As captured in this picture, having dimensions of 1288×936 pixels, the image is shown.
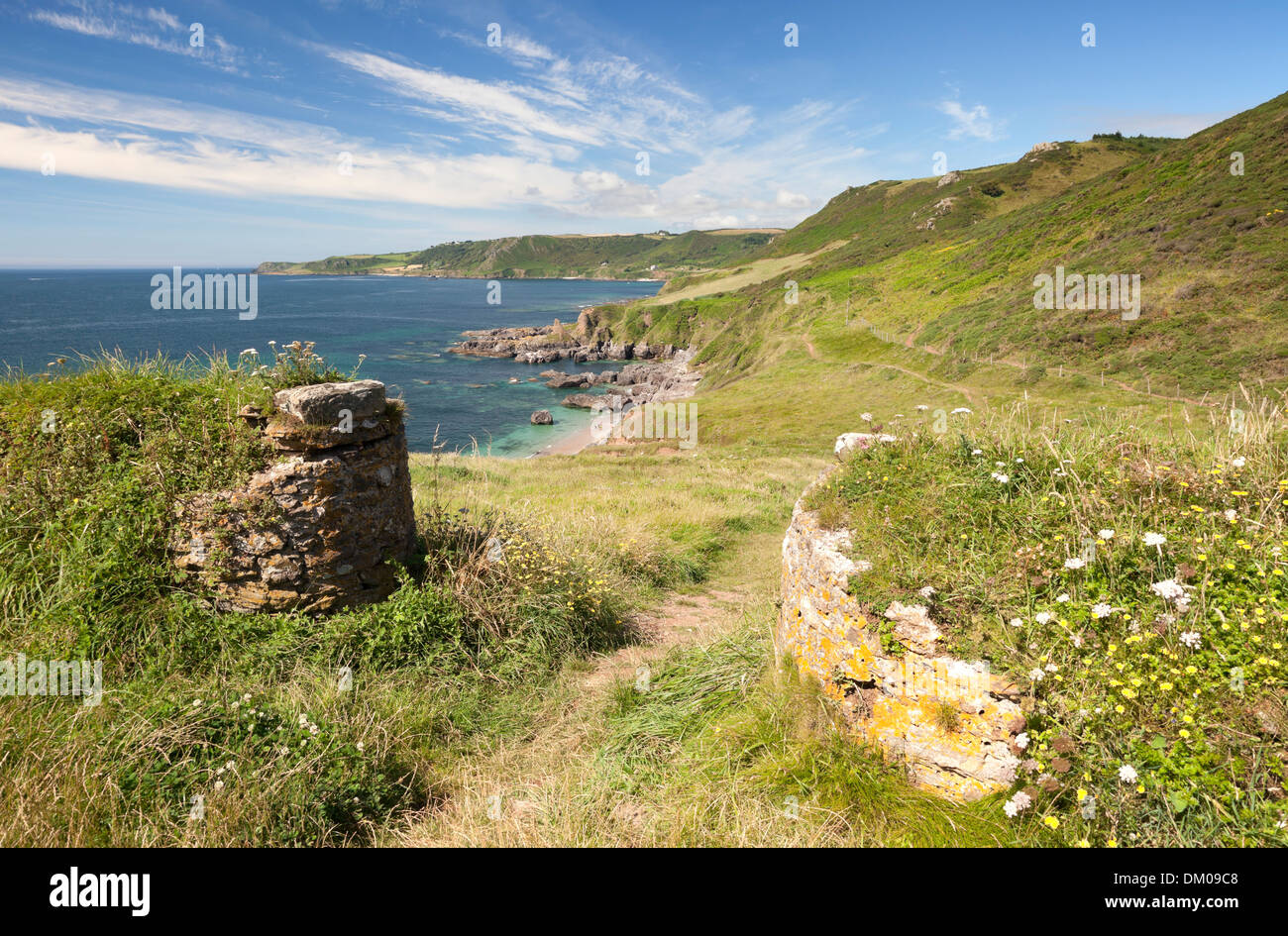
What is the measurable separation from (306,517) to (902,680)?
5716 millimetres

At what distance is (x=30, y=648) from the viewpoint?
4.84 m

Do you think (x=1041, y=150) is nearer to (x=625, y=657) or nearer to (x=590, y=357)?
(x=590, y=357)

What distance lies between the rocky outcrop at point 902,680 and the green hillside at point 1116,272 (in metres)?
34.7

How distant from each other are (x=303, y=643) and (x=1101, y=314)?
49967mm

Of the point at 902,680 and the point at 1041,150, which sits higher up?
the point at 1041,150

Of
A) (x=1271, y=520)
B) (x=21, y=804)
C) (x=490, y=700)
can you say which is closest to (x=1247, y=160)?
(x=1271, y=520)

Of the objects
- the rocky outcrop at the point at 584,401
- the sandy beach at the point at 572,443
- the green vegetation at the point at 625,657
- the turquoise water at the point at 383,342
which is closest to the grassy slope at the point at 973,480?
the green vegetation at the point at 625,657

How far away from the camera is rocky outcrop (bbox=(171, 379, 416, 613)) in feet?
19.1

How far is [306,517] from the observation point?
6.04 meters

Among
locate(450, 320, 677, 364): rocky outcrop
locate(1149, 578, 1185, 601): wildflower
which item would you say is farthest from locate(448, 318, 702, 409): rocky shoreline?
locate(1149, 578, 1185, 601): wildflower

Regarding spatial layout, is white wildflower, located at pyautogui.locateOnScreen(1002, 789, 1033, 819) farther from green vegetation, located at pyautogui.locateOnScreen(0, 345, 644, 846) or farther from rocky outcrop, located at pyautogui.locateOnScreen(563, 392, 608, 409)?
rocky outcrop, located at pyautogui.locateOnScreen(563, 392, 608, 409)

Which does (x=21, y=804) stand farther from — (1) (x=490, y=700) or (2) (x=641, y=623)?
(2) (x=641, y=623)

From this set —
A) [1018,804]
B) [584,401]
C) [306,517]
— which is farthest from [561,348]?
[1018,804]

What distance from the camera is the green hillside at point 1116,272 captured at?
32438mm
